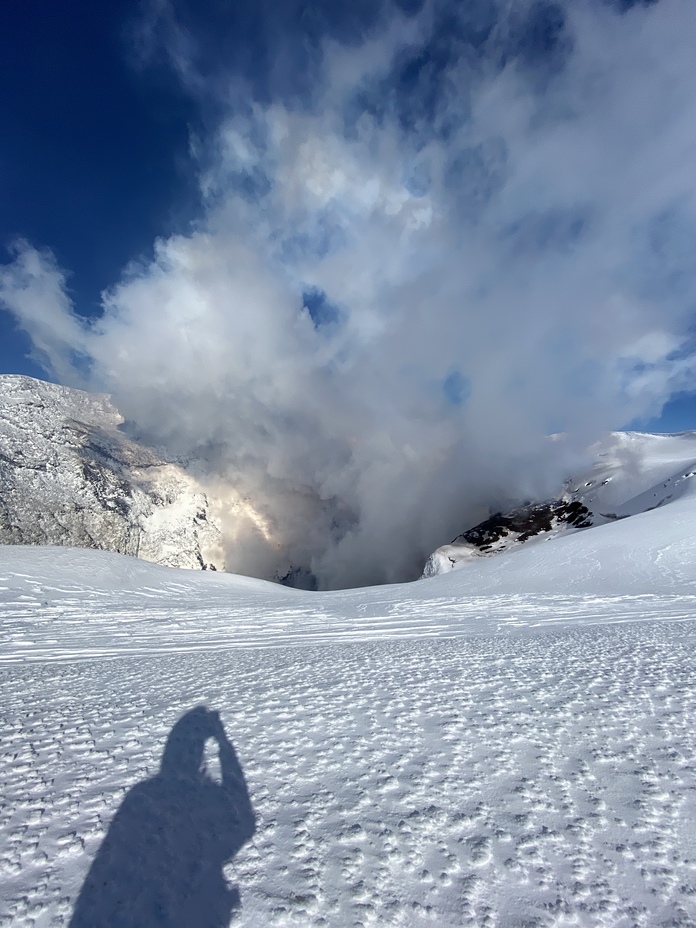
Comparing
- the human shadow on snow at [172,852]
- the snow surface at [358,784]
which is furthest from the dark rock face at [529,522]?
the human shadow on snow at [172,852]

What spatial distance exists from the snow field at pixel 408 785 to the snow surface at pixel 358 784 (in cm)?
2

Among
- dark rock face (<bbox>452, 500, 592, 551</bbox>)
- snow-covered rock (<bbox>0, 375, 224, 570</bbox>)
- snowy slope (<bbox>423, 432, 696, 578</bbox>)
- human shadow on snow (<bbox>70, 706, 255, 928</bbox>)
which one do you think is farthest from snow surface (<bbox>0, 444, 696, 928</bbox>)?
snow-covered rock (<bbox>0, 375, 224, 570</bbox>)

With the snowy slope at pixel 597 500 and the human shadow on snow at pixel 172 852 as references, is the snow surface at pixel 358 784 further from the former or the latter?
the snowy slope at pixel 597 500

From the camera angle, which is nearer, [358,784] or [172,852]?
[172,852]

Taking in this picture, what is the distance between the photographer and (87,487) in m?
92.8

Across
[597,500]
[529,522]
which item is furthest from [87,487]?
[597,500]

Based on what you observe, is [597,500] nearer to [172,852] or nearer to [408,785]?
[408,785]

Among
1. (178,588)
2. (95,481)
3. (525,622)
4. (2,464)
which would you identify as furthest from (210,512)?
(525,622)

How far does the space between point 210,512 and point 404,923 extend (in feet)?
412

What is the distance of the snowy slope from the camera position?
5656cm

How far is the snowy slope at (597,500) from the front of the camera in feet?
186

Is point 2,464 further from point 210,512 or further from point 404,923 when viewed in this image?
point 404,923

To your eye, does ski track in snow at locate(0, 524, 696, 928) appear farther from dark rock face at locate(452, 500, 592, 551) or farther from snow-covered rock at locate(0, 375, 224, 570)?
snow-covered rock at locate(0, 375, 224, 570)

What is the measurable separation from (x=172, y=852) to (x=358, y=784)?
143 centimetres
